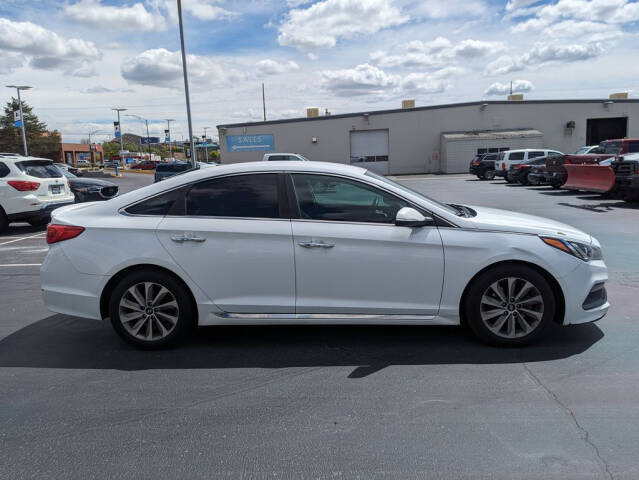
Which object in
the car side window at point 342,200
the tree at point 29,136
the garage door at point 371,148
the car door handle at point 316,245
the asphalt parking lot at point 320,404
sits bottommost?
the asphalt parking lot at point 320,404

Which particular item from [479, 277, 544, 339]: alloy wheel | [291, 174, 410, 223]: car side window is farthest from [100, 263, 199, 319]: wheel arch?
[479, 277, 544, 339]: alloy wheel

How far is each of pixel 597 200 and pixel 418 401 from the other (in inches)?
627

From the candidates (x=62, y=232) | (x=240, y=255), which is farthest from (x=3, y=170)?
(x=240, y=255)

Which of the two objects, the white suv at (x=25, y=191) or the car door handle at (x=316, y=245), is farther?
the white suv at (x=25, y=191)

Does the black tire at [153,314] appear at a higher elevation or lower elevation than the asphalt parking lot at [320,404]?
higher

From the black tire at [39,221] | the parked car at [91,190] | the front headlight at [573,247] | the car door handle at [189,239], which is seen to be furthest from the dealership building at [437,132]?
the car door handle at [189,239]

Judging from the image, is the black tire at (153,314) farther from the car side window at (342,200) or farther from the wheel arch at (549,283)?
the wheel arch at (549,283)

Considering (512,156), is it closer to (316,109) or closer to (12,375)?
(316,109)

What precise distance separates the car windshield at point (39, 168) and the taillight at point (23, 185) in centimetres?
25

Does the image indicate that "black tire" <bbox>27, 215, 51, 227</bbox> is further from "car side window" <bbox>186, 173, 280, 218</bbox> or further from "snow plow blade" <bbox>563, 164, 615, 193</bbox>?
"snow plow blade" <bbox>563, 164, 615, 193</bbox>

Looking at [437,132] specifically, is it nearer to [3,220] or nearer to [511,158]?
[511,158]

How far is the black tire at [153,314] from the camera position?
171 inches

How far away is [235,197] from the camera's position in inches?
176

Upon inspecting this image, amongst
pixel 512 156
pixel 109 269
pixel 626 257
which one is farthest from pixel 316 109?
pixel 109 269
